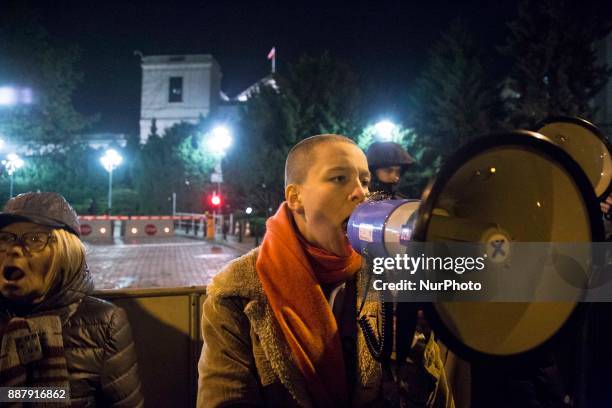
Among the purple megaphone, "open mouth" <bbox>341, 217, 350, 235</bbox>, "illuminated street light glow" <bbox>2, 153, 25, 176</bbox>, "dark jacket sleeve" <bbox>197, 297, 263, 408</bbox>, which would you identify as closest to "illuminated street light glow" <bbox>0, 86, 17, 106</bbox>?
"illuminated street light glow" <bbox>2, 153, 25, 176</bbox>

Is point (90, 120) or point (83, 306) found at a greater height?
point (90, 120)

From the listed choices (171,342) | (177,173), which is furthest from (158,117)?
(171,342)

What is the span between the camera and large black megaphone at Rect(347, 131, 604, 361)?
110 cm

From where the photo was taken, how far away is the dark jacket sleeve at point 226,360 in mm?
1542

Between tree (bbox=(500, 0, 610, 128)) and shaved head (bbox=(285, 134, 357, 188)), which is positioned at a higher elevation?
tree (bbox=(500, 0, 610, 128))

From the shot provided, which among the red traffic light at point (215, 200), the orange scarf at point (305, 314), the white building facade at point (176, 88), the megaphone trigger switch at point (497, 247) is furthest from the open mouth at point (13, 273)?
the white building facade at point (176, 88)

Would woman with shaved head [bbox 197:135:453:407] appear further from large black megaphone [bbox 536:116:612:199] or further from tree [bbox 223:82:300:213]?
tree [bbox 223:82:300:213]

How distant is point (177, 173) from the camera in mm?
36719

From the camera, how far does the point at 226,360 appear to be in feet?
5.19

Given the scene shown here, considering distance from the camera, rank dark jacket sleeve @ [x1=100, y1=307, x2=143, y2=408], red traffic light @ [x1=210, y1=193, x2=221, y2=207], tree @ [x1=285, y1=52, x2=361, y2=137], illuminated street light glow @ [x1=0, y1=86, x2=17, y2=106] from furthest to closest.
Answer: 1. illuminated street light glow @ [x1=0, y1=86, x2=17, y2=106]
2. tree @ [x1=285, y1=52, x2=361, y2=137]
3. red traffic light @ [x1=210, y1=193, x2=221, y2=207]
4. dark jacket sleeve @ [x1=100, y1=307, x2=143, y2=408]

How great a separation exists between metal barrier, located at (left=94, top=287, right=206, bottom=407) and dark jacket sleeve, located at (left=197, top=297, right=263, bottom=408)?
1695 millimetres

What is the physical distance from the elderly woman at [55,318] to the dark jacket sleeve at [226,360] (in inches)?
40.3

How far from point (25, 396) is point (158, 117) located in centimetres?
5676

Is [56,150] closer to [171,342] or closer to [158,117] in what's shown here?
[158,117]
